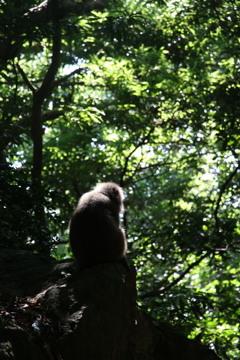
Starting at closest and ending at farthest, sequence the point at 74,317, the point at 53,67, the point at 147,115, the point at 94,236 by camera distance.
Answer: the point at 74,317 → the point at 94,236 → the point at 53,67 → the point at 147,115

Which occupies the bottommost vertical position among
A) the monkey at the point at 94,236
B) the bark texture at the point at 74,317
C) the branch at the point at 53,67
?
the bark texture at the point at 74,317

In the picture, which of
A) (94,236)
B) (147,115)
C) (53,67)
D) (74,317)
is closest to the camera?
(74,317)

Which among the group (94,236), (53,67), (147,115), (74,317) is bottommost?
(74,317)

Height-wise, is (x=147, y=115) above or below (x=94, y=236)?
above

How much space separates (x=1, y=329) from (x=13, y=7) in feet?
22.2

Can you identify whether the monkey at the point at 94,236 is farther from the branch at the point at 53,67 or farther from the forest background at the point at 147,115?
the branch at the point at 53,67

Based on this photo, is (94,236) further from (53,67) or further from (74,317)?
(53,67)

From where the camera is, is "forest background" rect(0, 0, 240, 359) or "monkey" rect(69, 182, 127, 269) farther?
"forest background" rect(0, 0, 240, 359)

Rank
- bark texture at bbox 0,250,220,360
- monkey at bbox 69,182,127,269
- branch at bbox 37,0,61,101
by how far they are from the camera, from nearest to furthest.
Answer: bark texture at bbox 0,250,220,360
monkey at bbox 69,182,127,269
branch at bbox 37,0,61,101

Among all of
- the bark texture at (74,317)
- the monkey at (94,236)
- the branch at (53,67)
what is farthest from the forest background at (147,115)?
the monkey at (94,236)

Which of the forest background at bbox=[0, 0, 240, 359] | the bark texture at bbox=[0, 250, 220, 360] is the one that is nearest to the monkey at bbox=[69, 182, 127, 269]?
the bark texture at bbox=[0, 250, 220, 360]

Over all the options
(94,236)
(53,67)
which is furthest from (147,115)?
(94,236)

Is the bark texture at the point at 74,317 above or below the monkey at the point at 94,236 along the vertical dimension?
below

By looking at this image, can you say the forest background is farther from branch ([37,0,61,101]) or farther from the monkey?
Answer: the monkey
